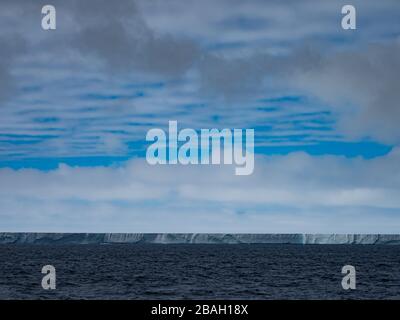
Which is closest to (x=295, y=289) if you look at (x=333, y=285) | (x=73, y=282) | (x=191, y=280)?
(x=333, y=285)

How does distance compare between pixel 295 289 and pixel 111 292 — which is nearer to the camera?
pixel 111 292

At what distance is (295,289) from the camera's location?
6762 cm
